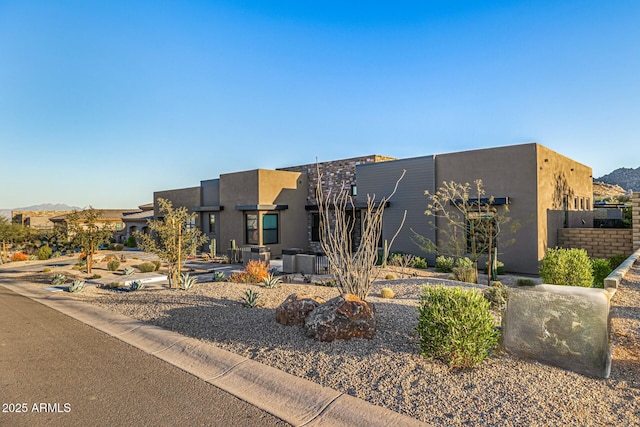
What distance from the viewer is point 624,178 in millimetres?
71250

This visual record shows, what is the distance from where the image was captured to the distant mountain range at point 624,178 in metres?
66.8

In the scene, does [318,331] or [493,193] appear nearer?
[318,331]

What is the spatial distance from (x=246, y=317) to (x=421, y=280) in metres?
6.13

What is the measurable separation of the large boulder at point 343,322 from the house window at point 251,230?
1600cm

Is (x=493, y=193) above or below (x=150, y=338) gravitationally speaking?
above

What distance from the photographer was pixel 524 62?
12.9 meters

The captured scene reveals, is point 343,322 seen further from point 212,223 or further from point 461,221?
point 212,223

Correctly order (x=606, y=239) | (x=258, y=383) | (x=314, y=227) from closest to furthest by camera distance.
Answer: (x=258, y=383), (x=606, y=239), (x=314, y=227)

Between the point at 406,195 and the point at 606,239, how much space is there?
8486 millimetres

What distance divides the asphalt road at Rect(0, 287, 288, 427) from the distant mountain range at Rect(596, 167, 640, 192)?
79199 mm

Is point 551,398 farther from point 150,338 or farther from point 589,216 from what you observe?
point 589,216

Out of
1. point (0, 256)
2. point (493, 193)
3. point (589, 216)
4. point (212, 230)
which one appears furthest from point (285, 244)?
point (589, 216)

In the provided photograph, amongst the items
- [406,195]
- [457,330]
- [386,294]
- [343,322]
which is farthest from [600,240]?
[343,322]

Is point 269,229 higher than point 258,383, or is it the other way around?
point 269,229
